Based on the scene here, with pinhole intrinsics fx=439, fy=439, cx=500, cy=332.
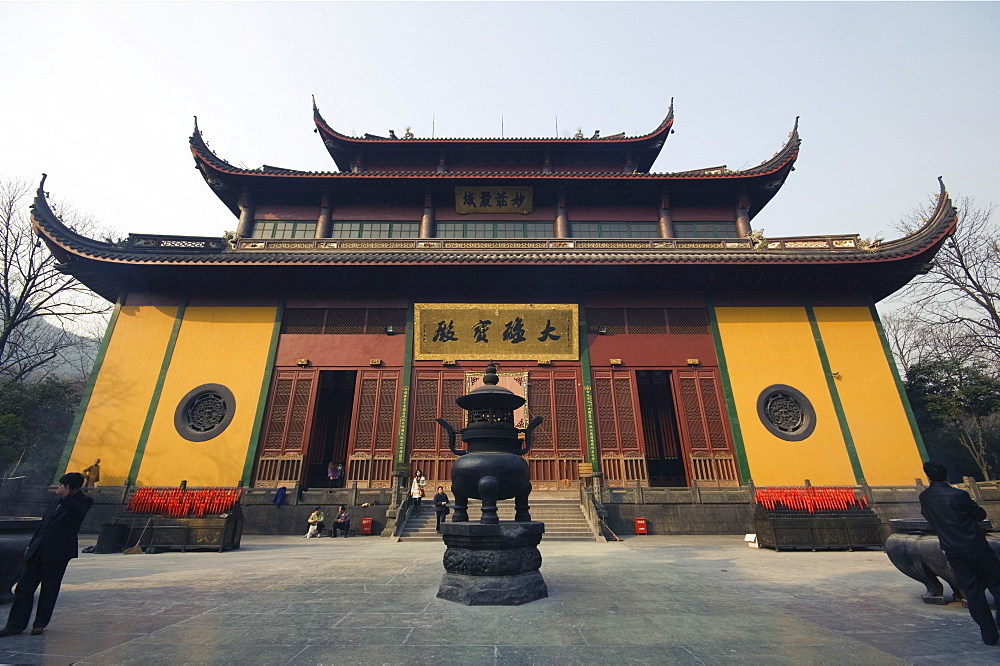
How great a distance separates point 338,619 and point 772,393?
1348 centimetres

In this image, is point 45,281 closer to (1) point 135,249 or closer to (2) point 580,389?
(1) point 135,249

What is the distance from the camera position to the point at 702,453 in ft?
41.4

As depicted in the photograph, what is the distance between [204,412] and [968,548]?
15407 millimetres

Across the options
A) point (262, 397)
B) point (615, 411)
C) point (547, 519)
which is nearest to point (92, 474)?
point (262, 397)

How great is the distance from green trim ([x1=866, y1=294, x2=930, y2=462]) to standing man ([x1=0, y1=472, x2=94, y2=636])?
1721cm

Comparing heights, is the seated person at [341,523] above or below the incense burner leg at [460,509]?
below

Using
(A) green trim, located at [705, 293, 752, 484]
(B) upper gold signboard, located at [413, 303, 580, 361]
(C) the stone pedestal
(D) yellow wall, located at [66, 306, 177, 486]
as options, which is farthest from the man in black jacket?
(D) yellow wall, located at [66, 306, 177, 486]

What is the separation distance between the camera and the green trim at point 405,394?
1260 centimetres

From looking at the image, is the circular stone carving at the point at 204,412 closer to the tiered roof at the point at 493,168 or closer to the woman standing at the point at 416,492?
the woman standing at the point at 416,492

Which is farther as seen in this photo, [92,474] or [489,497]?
[92,474]

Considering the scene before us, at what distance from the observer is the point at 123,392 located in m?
12.7

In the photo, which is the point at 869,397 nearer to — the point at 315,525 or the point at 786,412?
the point at 786,412

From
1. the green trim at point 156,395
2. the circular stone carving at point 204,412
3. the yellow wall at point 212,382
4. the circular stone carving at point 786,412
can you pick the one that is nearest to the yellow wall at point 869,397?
the circular stone carving at point 786,412

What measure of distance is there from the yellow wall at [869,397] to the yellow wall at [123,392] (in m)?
20.3
